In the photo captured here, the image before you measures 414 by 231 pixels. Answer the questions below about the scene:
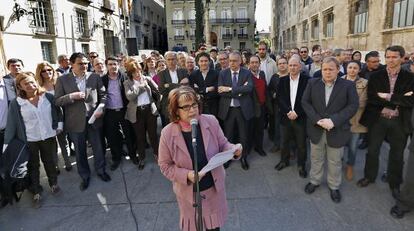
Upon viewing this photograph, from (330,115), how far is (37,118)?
12.8ft

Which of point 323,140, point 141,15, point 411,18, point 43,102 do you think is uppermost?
point 141,15

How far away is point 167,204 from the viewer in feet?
12.1

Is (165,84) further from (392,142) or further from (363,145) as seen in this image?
(363,145)

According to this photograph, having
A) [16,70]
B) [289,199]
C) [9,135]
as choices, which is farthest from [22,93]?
[289,199]

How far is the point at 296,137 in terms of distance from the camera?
14.4 ft

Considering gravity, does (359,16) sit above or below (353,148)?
above

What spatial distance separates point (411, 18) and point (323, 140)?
24.4 feet

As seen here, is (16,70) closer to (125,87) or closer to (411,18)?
(125,87)

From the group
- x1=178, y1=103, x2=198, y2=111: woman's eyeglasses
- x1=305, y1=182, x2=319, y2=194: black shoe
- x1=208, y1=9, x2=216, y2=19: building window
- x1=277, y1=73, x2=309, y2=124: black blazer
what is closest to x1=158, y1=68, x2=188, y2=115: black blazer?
x1=277, y1=73, x2=309, y2=124: black blazer

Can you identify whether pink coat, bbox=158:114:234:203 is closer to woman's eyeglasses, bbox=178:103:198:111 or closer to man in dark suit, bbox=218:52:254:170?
woman's eyeglasses, bbox=178:103:198:111

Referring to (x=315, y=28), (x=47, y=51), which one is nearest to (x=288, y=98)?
(x=47, y=51)

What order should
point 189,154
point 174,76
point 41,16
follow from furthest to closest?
point 41,16 → point 174,76 → point 189,154

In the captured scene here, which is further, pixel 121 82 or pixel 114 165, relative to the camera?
pixel 114 165

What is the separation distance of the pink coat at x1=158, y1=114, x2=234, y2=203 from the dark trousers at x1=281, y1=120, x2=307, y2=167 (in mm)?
2421
